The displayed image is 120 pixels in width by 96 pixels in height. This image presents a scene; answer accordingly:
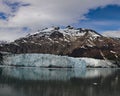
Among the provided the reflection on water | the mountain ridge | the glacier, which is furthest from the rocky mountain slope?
the reflection on water

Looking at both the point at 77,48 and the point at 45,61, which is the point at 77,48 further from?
the point at 45,61

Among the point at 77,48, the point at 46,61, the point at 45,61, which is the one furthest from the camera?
the point at 77,48

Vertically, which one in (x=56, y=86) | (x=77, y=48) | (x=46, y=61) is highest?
(x=77, y=48)

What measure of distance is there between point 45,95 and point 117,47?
145899 millimetres

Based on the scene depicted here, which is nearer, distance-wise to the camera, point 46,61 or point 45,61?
point 45,61

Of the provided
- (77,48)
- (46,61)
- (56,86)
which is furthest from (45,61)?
(77,48)

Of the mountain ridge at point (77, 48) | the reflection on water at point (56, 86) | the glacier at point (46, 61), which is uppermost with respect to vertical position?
the mountain ridge at point (77, 48)

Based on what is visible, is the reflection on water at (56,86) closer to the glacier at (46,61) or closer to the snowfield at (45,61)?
the snowfield at (45,61)

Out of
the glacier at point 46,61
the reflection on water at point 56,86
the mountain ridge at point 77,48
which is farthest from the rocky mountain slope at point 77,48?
the reflection on water at point 56,86

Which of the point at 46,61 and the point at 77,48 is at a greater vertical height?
the point at 77,48

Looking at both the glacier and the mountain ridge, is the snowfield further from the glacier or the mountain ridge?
the mountain ridge

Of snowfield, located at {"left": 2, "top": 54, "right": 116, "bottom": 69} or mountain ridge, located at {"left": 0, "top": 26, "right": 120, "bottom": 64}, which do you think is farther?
mountain ridge, located at {"left": 0, "top": 26, "right": 120, "bottom": 64}

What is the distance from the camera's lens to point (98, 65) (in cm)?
14088

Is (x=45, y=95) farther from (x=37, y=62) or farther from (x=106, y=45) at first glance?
(x=106, y=45)
